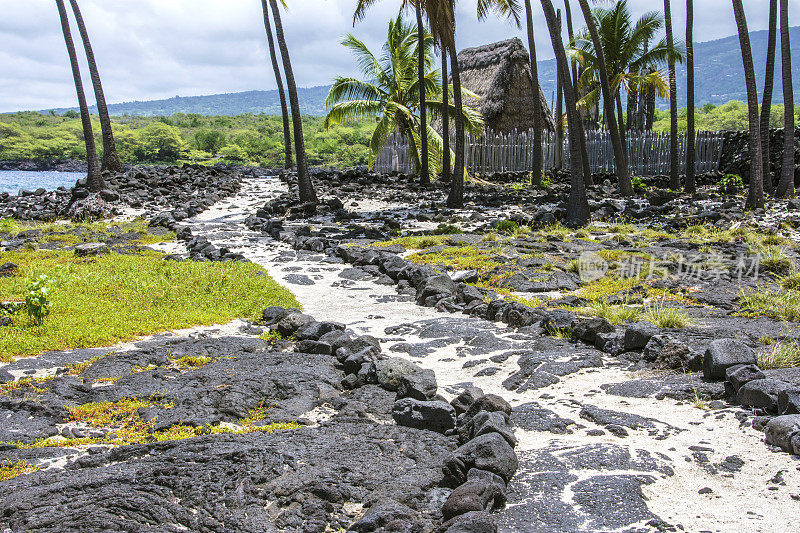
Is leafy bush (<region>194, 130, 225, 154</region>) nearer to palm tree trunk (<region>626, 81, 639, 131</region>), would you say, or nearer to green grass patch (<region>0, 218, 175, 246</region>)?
palm tree trunk (<region>626, 81, 639, 131</region>)

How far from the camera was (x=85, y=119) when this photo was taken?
20875 mm

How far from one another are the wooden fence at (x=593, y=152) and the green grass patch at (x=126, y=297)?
1894 centimetres

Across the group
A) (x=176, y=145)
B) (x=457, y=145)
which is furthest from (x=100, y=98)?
(x=176, y=145)

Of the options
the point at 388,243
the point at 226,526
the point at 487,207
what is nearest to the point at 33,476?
the point at 226,526

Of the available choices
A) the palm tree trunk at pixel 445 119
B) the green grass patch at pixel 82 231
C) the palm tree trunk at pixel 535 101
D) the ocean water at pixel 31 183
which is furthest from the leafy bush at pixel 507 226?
the ocean water at pixel 31 183

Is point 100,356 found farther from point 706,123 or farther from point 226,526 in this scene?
point 706,123

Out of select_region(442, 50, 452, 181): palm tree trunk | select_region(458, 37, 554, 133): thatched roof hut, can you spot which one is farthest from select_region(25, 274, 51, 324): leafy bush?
select_region(458, 37, 554, 133): thatched roof hut

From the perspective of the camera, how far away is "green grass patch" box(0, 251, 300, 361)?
6570 millimetres

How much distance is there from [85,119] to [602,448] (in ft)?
69.6

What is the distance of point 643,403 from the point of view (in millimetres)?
4871

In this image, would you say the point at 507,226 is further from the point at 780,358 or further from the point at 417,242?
the point at 780,358

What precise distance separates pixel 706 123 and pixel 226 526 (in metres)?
74.5

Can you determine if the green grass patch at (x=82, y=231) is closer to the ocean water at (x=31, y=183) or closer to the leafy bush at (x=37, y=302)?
the leafy bush at (x=37, y=302)

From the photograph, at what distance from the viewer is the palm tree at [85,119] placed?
63.5ft
